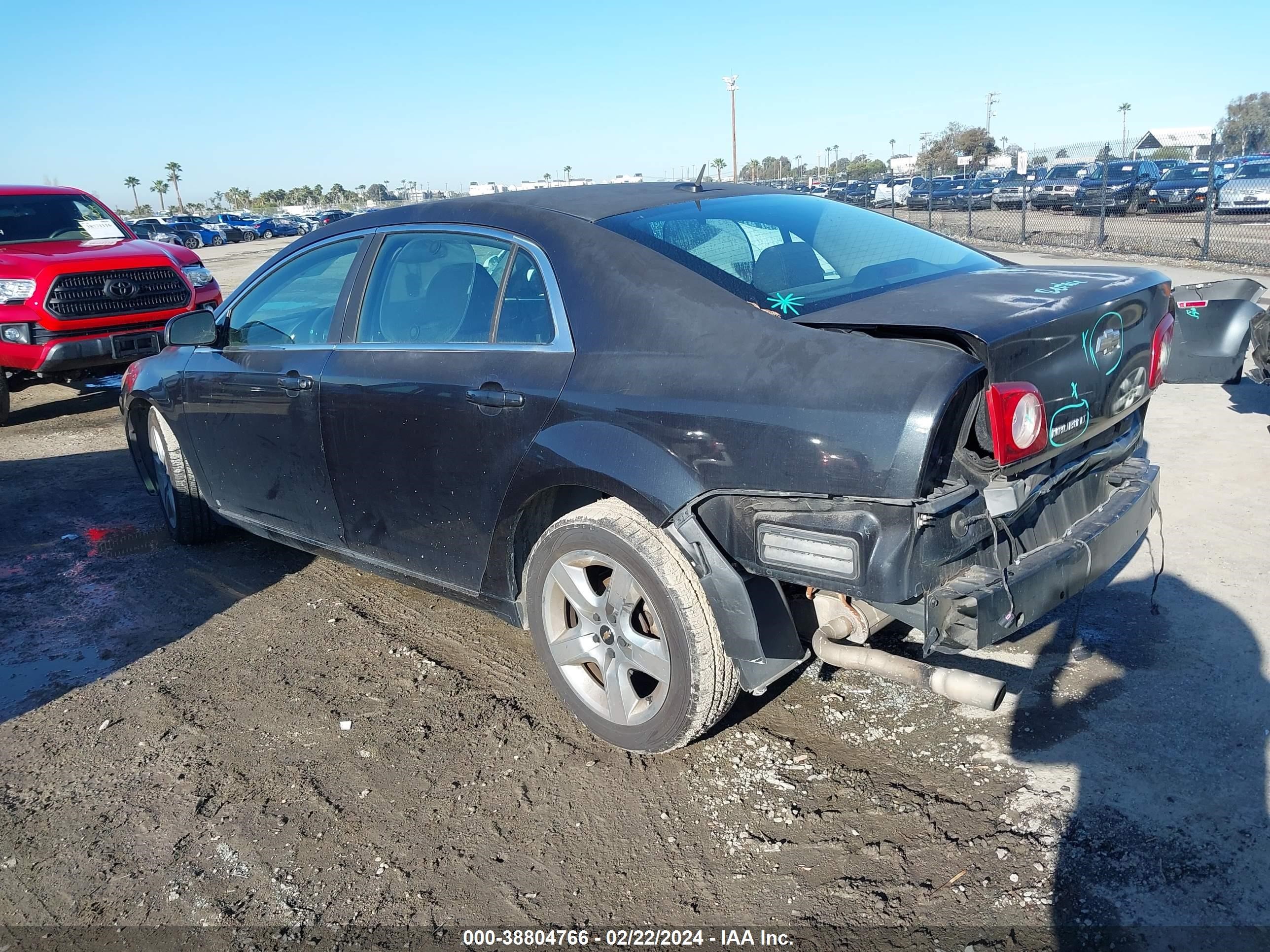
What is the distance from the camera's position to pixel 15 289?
8.24 metres

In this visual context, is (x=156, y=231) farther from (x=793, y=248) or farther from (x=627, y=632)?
(x=627, y=632)

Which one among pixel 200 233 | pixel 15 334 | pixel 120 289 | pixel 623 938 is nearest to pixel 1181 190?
pixel 120 289

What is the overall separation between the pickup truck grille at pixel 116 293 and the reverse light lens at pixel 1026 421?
8515 mm

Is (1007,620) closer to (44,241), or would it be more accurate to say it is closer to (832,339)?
(832,339)

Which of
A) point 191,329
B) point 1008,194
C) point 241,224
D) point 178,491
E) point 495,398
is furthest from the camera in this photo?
point 241,224

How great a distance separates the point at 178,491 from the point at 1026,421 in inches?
169

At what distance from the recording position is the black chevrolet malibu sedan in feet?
7.84

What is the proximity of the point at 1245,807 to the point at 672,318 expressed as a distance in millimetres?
2056

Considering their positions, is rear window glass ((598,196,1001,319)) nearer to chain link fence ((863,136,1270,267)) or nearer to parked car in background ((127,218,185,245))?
chain link fence ((863,136,1270,267))

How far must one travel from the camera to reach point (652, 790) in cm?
291

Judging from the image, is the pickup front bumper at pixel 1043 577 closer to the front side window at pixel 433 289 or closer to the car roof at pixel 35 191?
the front side window at pixel 433 289

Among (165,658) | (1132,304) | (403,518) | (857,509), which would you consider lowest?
(165,658)

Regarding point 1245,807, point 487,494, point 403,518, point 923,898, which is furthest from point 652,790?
point 1245,807

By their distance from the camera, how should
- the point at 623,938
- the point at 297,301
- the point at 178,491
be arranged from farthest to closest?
the point at 178,491, the point at 297,301, the point at 623,938
